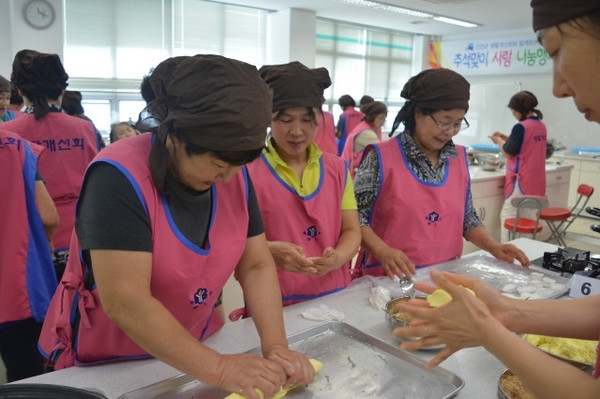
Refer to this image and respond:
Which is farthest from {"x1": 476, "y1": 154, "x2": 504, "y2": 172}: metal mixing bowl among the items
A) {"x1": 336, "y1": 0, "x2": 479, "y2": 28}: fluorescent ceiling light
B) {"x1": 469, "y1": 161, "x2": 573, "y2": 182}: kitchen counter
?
{"x1": 336, "y1": 0, "x2": 479, "y2": 28}: fluorescent ceiling light

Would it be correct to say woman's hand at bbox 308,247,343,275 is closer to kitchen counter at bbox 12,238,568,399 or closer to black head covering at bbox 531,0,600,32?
kitchen counter at bbox 12,238,568,399

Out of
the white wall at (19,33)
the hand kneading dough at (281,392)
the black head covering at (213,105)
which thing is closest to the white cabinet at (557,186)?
the hand kneading dough at (281,392)

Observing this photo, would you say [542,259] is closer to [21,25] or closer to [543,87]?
[21,25]

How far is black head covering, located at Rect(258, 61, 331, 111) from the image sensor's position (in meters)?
1.54

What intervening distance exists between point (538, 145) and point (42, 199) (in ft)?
14.0

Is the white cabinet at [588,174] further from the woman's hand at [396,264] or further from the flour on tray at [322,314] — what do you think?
the flour on tray at [322,314]

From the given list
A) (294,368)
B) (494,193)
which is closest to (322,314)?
(294,368)

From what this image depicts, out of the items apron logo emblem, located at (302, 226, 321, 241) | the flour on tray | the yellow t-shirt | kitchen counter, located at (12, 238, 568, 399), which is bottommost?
kitchen counter, located at (12, 238, 568, 399)

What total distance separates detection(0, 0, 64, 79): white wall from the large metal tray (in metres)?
5.55

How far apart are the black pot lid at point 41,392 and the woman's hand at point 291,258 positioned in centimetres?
71

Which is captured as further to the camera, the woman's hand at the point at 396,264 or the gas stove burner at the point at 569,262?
the gas stove burner at the point at 569,262

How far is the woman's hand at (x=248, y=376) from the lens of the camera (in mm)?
949

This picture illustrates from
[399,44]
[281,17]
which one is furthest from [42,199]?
[399,44]

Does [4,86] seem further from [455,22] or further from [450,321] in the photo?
[455,22]
